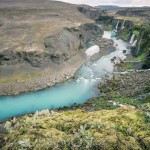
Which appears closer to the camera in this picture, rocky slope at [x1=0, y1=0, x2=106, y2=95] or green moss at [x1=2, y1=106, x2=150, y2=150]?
green moss at [x1=2, y1=106, x2=150, y2=150]

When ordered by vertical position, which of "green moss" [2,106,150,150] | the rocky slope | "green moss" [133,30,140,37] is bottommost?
"green moss" [133,30,140,37]

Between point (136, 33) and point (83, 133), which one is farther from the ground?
point (83, 133)

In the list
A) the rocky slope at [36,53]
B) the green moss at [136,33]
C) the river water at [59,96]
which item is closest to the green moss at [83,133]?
the river water at [59,96]

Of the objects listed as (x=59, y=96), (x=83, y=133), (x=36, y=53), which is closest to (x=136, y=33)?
(x=36, y=53)

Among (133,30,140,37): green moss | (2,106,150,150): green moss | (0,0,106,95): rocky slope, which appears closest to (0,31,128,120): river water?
(0,0,106,95): rocky slope

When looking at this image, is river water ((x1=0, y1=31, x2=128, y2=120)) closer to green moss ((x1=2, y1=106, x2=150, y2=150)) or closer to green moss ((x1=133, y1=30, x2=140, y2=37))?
green moss ((x1=133, y1=30, x2=140, y2=37))

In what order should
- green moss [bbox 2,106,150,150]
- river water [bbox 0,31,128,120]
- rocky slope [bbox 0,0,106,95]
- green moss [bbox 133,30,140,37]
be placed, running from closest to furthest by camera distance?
green moss [bbox 2,106,150,150] → river water [bbox 0,31,128,120] → rocky slope [bbox 0,0,106,95] → green moss [bbox 133,30,140,37]

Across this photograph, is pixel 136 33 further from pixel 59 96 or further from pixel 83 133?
pixel 83 133

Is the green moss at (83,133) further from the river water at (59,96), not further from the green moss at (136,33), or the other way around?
the green moss at (136,33)

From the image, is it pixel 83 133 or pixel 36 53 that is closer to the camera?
pixel 83 133
